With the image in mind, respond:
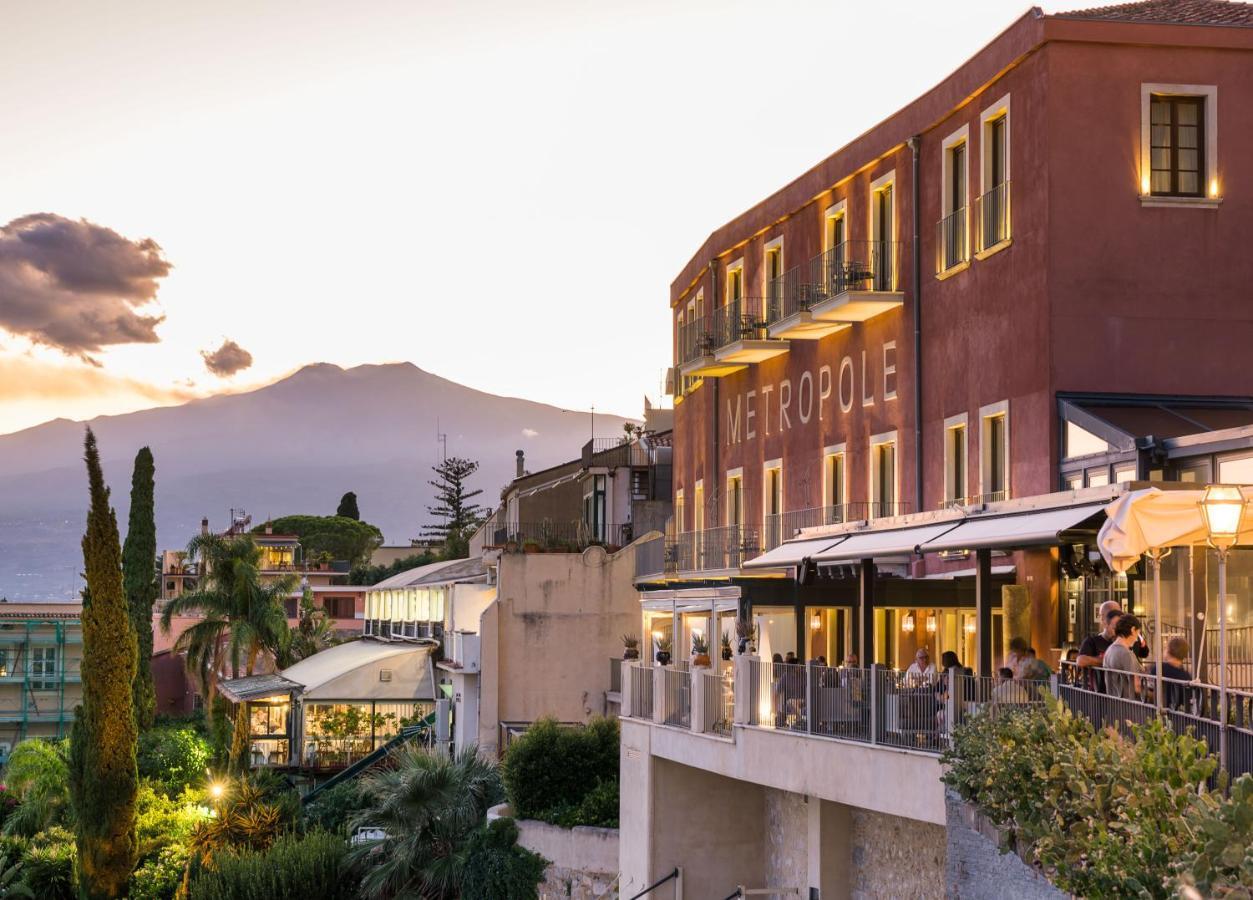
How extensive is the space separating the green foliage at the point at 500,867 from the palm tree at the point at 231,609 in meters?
26.4

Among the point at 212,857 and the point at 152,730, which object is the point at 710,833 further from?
the point at 152,730

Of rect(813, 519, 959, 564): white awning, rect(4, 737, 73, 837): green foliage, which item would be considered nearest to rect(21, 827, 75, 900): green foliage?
rect(4, 737, 73, 837): green foliage

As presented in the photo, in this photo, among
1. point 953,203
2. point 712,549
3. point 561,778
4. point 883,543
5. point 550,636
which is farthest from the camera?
point 550,636

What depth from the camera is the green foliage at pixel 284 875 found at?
3500 cm

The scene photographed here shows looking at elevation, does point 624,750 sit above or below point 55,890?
above

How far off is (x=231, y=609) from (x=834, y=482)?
101 ft

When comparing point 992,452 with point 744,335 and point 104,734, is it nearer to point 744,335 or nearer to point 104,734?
point 744,335

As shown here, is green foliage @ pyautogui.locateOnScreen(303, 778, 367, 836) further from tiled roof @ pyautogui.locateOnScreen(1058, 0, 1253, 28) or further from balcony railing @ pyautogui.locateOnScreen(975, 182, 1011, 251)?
tiled roof @ pyautogui.locateOnScreen(1058, 0, 1253, 28)

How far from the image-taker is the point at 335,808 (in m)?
42.2

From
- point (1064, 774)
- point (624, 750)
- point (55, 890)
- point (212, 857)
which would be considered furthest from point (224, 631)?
point (1064, 774)

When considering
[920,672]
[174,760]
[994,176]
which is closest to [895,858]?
[920,672]

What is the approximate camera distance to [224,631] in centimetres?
6022

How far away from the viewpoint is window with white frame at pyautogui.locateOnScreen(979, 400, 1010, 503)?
2572cm

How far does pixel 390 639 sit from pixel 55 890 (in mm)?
17985
